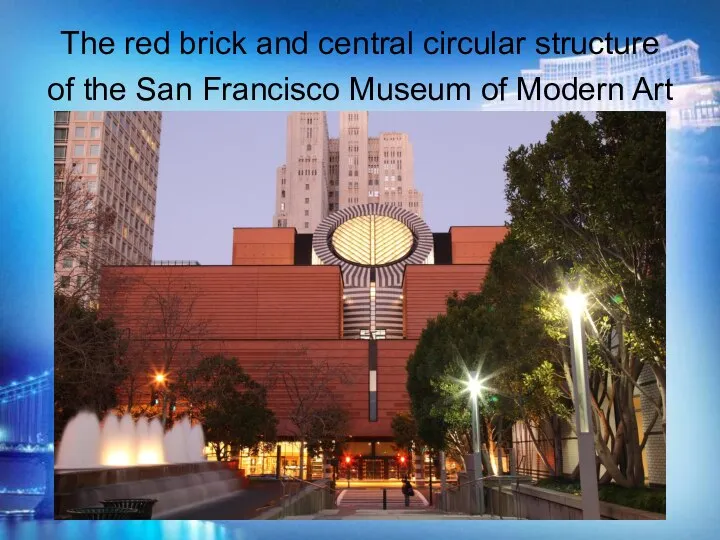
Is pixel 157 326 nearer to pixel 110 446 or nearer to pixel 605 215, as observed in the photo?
pixel 110 446

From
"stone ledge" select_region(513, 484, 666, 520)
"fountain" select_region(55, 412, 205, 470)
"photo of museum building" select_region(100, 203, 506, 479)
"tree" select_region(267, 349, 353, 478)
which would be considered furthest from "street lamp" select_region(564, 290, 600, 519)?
"tree" select_region(267, 349, 353, 478)

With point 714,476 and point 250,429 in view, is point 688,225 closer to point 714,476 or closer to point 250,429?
point 714,476

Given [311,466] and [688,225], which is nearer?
[688,225]

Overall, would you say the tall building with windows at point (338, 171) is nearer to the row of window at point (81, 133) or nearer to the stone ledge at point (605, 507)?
the row of window at point (81, 133)

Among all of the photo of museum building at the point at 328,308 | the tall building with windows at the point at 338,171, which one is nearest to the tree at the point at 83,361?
the photo of museum building at the point at 328,308

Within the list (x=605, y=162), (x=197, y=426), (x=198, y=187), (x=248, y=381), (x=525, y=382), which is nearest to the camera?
(x=605, y=162)

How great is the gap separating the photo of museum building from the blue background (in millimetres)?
22698

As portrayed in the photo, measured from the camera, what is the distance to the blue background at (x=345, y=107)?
10.1 m

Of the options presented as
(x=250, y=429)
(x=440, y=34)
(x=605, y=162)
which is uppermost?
(x=440, y=34)

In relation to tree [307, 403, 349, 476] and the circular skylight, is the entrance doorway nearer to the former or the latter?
tree [307, 403, 349, 476]

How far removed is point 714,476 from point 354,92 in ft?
23.6

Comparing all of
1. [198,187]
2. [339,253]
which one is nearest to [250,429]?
[339,253]

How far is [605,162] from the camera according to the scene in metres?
12.2

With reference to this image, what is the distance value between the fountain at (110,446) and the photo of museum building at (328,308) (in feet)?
10.0
